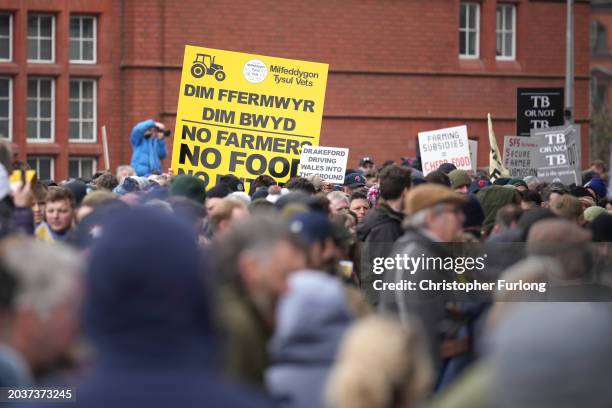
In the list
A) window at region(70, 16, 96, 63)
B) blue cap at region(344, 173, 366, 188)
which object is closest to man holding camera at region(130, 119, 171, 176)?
blue cap at region(344, 173, 366, 188)

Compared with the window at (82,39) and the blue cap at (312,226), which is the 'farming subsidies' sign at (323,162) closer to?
the blue cap at (312,226)

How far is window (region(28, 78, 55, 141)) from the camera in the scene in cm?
3584

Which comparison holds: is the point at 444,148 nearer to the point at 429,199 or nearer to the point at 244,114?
the point at 244,114

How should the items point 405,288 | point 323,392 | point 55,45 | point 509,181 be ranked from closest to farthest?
point 323,392
point 405,288
point 509,181
point 55,45

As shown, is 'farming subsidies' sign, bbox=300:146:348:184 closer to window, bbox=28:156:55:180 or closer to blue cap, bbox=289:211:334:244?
blue cap, bbox=289:211:334:244

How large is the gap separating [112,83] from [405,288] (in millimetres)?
29262

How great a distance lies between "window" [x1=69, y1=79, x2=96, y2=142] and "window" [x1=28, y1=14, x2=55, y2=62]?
99cm

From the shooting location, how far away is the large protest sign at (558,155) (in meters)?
19.5

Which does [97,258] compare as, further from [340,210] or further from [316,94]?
[316,94]

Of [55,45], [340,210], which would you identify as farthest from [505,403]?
[55,45]

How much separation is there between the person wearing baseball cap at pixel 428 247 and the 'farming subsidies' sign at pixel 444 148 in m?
13.1

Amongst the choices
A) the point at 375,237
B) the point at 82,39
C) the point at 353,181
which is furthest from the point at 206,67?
the point at 82,39

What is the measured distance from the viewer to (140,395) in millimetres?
2777

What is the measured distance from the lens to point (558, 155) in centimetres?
1975
